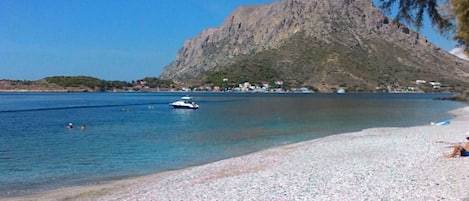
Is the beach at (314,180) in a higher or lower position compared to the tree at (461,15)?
lower

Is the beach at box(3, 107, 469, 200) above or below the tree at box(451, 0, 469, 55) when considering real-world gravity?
below

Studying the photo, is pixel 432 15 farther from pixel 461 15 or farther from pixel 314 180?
pixel 314 180

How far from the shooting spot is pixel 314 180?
16172 mm

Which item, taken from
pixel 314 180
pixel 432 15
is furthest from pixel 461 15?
pixel 314 180

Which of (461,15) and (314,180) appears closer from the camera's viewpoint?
(461,15)

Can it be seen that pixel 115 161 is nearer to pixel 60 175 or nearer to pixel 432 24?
pixel 60 175

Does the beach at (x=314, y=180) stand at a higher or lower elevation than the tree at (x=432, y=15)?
lower

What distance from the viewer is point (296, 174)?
58.6ft

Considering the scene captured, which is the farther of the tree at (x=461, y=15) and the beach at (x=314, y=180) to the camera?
A: the beach at (x=314, y=180)

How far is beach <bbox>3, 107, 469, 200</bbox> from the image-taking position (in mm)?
13734

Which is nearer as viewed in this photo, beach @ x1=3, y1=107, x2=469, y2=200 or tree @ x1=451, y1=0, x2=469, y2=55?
tree @ x1=451, y1=0, x2=469, y2=55

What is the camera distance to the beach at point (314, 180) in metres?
13.7

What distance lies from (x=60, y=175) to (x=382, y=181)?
605 inches

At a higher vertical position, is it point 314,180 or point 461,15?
point 461,15
